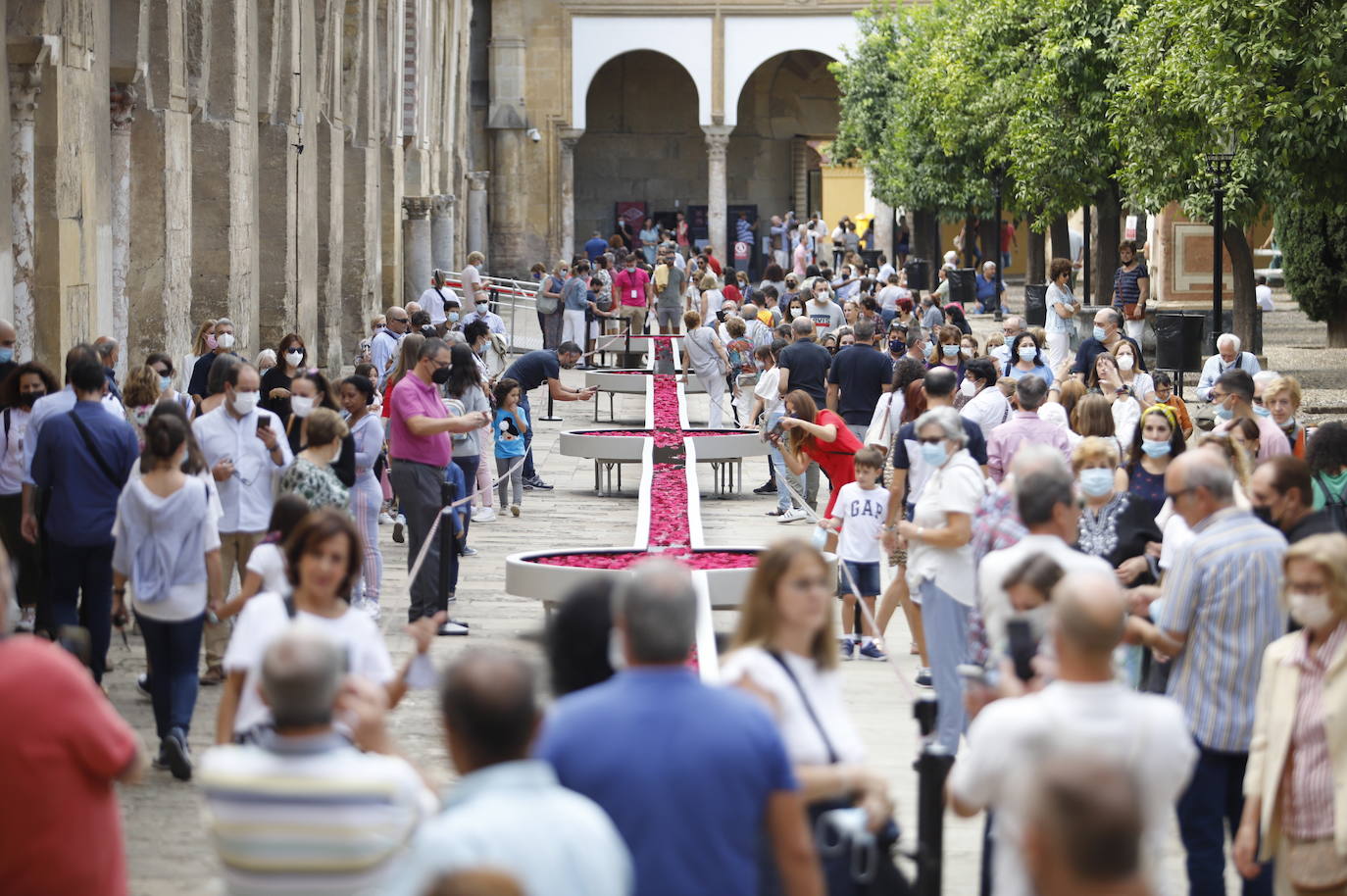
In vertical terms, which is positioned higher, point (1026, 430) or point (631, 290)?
point (631, 290)

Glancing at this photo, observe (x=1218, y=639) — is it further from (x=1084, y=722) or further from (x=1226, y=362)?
(x=1226, y=362)

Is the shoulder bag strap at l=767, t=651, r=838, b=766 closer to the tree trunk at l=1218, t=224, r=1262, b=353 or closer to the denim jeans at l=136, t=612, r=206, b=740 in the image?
the denim jeans at l=136, t=612, r=206, b=740

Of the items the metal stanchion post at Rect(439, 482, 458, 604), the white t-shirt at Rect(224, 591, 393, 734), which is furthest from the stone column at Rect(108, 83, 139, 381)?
the white t-shirt at Rect(224, 591, 393, 734)

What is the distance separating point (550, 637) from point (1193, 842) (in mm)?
2395

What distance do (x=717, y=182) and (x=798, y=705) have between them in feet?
147

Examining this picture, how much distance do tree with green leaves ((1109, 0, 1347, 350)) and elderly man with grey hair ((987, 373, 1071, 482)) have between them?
368 inches

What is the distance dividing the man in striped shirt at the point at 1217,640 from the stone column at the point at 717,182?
4309 cm

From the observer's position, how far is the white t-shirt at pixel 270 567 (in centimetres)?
732

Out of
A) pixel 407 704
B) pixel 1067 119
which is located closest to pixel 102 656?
pixel 407 704

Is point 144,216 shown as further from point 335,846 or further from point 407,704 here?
point 335,846

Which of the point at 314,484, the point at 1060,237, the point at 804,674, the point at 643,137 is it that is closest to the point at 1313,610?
the point at 804,674

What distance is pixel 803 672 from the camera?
17.9 feet

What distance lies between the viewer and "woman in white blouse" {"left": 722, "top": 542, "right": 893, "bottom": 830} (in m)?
5.34

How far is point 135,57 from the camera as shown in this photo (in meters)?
18.1
